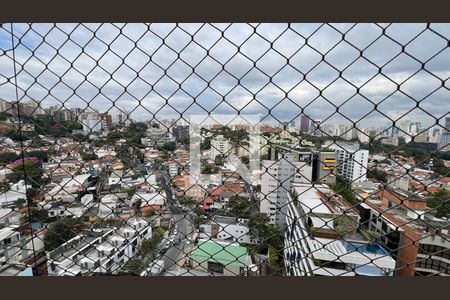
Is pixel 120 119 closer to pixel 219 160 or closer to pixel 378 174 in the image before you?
pixel 219 160

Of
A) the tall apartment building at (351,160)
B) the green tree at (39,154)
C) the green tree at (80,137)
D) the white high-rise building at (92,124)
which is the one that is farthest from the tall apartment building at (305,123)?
the green tree at (39,154)

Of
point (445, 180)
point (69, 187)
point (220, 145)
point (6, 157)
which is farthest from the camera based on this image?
point (69, 187)

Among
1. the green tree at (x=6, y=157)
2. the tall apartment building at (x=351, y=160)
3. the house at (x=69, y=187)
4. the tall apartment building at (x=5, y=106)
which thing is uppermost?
the tall apartment building at (x=5, y=106)

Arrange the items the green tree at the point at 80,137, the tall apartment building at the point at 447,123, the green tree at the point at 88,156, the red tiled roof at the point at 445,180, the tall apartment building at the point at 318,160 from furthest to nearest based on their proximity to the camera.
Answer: the green tree at the point at 88,156
the green tree at the point at 80,137
the tall apartment building at the point at 318,160
the red tiled roof at the point at 445,180
the tall apartment building at the point at 447,123

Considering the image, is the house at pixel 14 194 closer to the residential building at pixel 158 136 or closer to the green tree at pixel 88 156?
the green tree at pixel 88 156

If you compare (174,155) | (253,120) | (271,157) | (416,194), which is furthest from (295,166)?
(174,155)


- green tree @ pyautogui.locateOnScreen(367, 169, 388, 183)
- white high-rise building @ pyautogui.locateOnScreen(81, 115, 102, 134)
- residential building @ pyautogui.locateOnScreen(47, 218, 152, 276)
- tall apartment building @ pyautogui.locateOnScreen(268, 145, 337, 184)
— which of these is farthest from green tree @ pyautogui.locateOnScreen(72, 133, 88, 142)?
green tree @ pyautogui.locateOnScreen(367, 169, 388, 183)

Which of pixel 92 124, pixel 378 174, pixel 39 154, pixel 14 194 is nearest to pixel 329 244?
pixel 378 174
